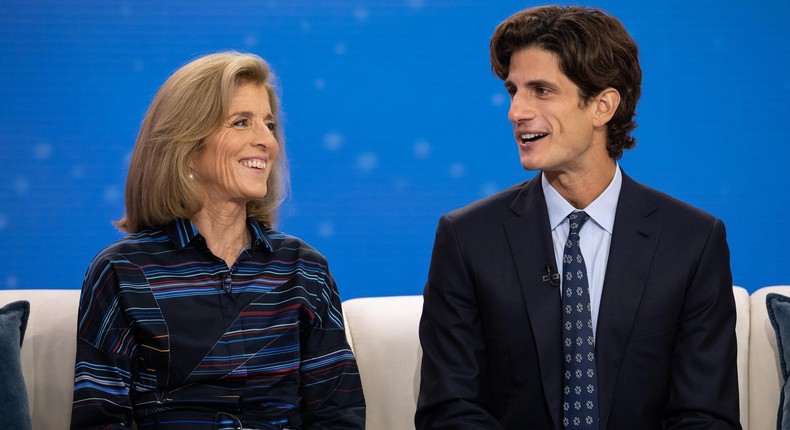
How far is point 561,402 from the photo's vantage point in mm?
2391

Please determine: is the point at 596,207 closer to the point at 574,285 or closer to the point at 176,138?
the point at 574,285

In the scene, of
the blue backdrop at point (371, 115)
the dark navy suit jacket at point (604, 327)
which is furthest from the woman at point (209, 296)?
the blue backdrop at point (371, 115)

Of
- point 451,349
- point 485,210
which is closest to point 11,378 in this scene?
point 451,349

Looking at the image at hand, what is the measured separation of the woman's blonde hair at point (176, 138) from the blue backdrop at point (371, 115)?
3.47 ft

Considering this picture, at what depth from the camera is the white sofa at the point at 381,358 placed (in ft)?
9.05

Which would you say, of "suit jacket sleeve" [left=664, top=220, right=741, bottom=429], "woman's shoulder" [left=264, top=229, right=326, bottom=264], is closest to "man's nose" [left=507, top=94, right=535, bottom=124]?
"suit jacket sleeve" [left=664, top=220, right=741, bottom=429]

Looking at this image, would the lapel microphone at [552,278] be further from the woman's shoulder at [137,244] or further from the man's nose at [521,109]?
the woman's shoulder at [137,244]

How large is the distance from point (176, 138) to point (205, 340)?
20.6 inches

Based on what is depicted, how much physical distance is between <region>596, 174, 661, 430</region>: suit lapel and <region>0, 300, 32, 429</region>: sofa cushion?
147 cm

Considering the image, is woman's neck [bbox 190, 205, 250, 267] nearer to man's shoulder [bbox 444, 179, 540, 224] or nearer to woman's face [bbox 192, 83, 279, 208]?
woman's face [bbox 192, 83, 279, 208]

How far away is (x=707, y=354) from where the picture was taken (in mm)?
2383

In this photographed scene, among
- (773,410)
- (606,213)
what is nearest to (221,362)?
(606,213)

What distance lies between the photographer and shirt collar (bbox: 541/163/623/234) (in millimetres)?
2502

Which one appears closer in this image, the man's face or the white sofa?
the man's face
